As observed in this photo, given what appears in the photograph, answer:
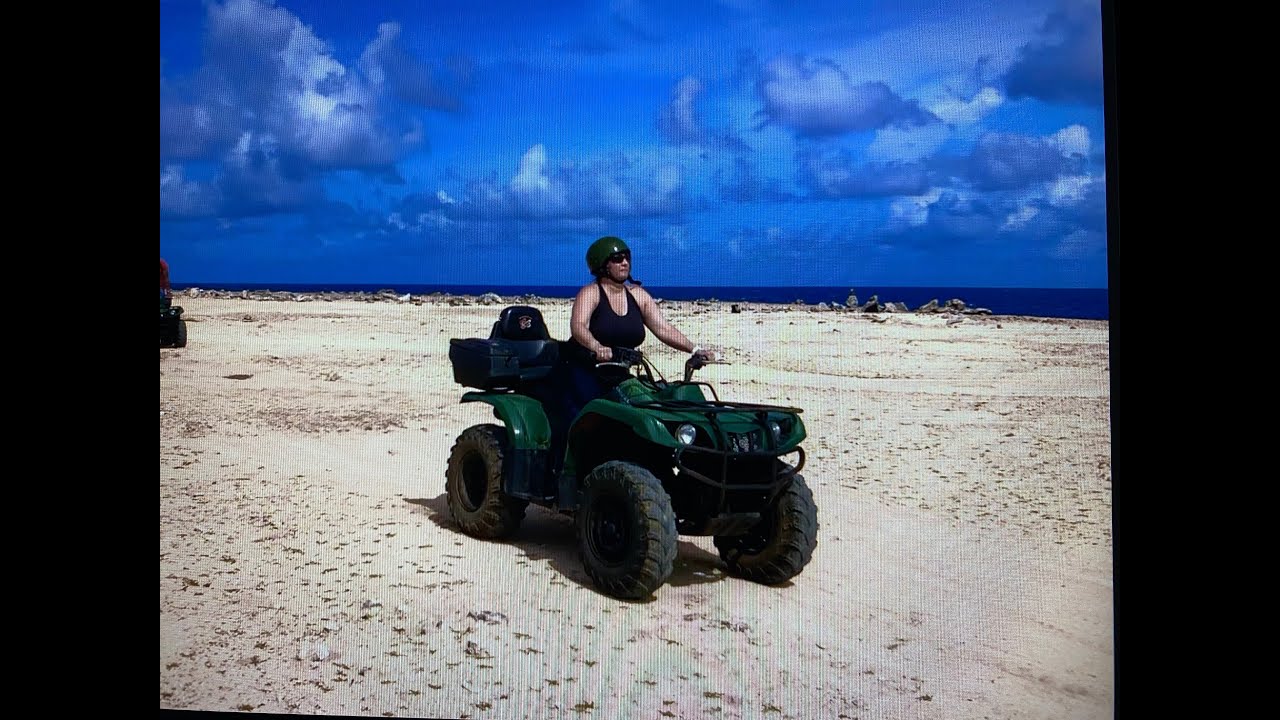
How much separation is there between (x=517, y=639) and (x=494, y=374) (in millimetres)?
1780

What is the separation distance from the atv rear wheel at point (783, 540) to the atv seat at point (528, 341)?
1.59 m

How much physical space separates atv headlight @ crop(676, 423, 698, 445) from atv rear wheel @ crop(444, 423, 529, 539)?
1452 mm

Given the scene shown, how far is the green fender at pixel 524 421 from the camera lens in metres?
5.68

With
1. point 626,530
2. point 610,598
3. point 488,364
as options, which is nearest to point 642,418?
point 626,530

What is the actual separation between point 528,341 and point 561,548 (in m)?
1.26

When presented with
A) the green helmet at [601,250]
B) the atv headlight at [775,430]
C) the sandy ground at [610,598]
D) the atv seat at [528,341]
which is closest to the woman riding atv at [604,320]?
the green helmet at [601,250]

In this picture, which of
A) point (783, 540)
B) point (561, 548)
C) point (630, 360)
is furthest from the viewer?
point (561, 548)

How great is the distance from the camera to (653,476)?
477 centimetres

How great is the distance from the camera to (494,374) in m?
5.77

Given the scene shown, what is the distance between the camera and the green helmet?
17.6 feet

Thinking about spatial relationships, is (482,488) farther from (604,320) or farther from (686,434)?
(686,434)

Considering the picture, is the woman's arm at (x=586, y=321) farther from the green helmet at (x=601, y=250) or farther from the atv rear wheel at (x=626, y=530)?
the atv rear wheel at (x=626, y=530)

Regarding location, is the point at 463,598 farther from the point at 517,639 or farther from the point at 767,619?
the point at 767,619
